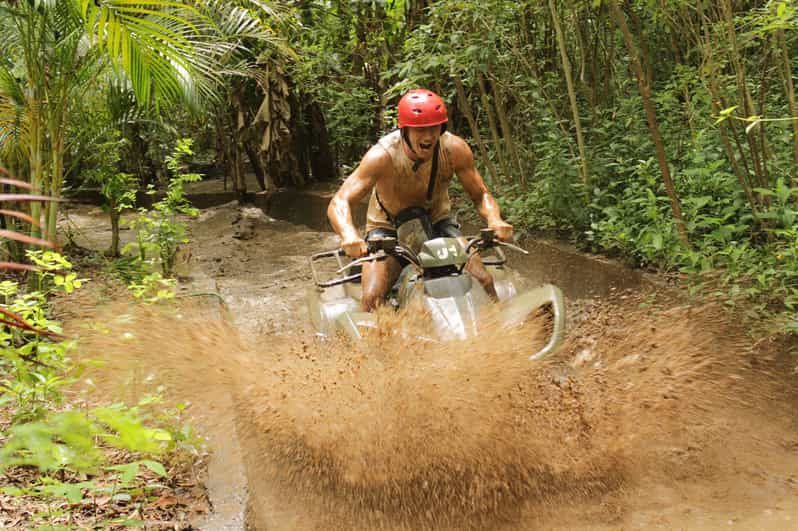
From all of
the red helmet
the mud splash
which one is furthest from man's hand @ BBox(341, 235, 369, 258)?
the red helmet

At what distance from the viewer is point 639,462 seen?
3.77 metres

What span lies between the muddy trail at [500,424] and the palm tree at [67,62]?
1866 millimetres

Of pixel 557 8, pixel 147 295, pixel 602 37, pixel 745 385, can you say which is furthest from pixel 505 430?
pixel 602 37

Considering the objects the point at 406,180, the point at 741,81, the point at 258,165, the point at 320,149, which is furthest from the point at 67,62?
the point at 320,149

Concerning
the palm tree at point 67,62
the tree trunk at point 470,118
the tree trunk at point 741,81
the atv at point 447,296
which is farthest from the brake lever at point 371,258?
the tree trunk at point 470,118

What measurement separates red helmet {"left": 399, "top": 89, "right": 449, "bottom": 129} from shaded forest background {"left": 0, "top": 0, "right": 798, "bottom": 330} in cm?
149

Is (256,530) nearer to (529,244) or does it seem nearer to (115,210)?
(529,244)

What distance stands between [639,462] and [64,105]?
4733 millimetres

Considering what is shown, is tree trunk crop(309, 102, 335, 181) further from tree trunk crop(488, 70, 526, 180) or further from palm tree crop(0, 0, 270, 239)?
palm tree crop(0, 0, 270, 239)

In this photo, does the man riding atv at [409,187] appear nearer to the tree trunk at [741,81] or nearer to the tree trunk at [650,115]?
the tree trunk at [650,115]

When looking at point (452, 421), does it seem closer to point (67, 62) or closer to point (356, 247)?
point (356, 247)

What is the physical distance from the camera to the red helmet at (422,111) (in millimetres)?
4312

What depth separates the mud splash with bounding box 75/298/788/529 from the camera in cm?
343

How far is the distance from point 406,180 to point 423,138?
413mm
